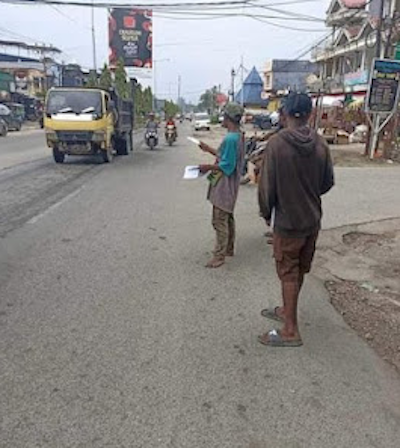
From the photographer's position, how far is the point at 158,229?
7.49 m

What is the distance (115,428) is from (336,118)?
32085 millimetres

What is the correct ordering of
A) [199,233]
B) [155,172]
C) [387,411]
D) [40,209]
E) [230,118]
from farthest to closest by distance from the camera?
[155,172], [40,209], [199,233], [230,118], [387,411]

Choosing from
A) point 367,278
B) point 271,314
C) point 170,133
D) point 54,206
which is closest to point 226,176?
point 271,314

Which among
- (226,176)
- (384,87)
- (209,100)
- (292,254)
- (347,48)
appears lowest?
(209,100)

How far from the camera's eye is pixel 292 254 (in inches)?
149

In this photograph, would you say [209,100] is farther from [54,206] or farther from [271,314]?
[271,314]

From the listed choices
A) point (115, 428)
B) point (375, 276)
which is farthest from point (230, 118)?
point (115, 428)

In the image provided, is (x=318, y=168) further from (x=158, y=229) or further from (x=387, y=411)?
(x=158, y=229)

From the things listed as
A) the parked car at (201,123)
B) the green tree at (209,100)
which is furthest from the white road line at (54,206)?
the green tree at (209,100)

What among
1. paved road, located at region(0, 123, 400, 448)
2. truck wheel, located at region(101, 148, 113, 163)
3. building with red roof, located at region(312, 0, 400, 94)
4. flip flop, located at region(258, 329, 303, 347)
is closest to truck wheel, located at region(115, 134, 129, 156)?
truck wheel, located at region(101, 148, 113, 163)

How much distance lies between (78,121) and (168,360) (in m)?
12.7

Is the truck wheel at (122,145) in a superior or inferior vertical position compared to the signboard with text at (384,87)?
inferior

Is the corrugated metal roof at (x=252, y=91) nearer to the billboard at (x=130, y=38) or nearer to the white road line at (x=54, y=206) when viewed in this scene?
the billboard at (x=130, y=38)

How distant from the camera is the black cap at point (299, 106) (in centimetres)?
353
